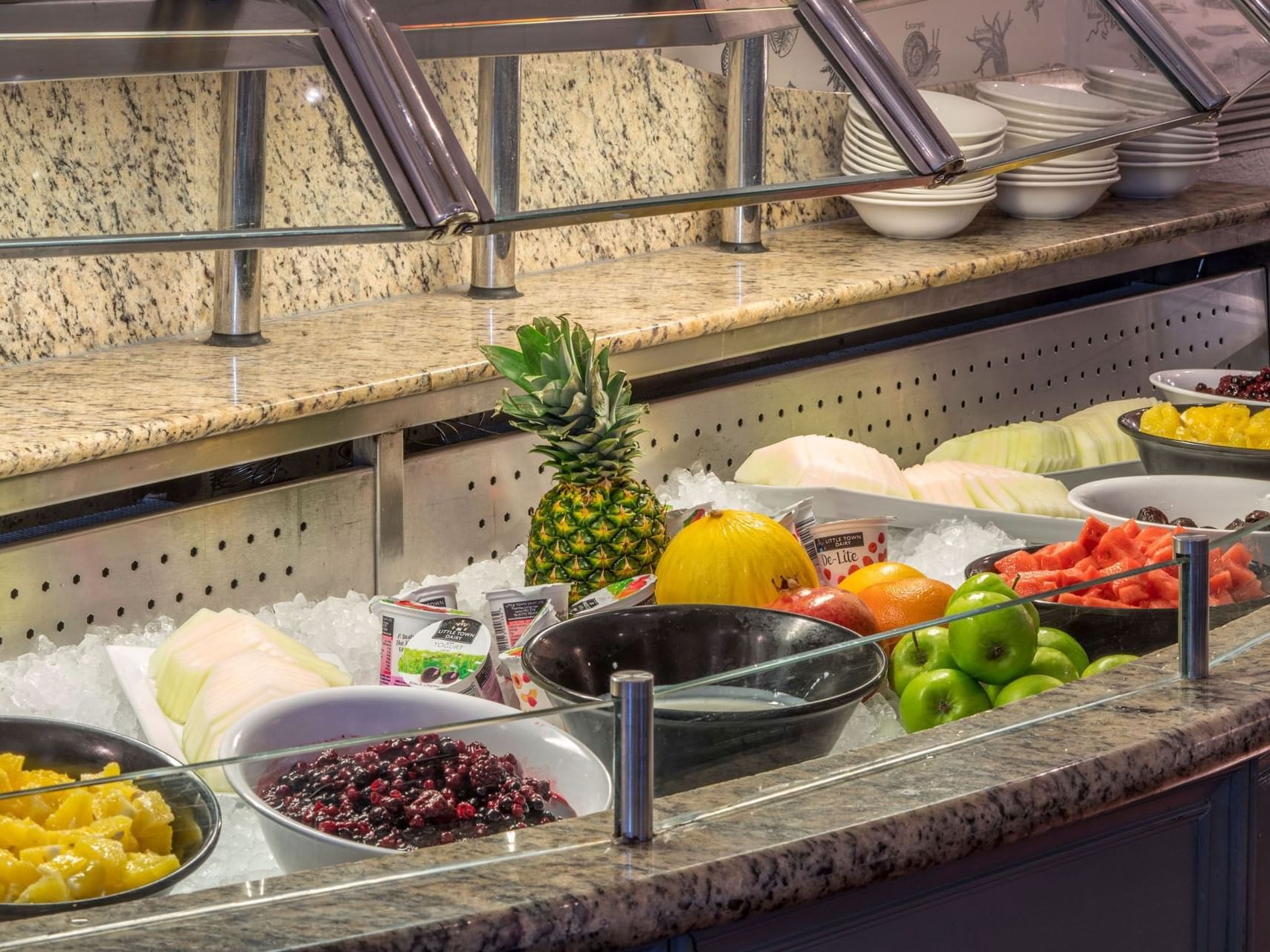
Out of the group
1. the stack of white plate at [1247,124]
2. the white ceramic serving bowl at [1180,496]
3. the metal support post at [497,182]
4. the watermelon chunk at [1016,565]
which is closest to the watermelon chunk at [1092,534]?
the watermelon chunk at [1016,565]

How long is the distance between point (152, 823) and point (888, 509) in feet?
4.84

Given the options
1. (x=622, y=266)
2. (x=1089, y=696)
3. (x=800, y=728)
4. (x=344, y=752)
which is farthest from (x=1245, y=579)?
(x=622, y=266)

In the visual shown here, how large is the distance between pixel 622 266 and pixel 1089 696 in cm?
176

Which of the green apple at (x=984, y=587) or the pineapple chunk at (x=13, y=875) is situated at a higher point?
the green apple at (x=984, y=587)

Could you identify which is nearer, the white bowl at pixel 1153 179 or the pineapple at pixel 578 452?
the pineapple at pixel 578 452

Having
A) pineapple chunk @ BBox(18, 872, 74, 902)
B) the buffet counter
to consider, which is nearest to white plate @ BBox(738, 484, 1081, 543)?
the buffet counter

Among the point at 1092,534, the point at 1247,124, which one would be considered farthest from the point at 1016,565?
the point at 1247,124

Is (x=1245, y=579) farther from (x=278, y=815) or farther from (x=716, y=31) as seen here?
(x=278, y=815)

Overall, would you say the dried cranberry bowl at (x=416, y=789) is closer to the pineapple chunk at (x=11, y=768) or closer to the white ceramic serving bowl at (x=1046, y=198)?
the pineapple chunk at (x=11, y=768)

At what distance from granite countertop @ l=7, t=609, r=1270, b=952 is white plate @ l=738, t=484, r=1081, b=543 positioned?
785 millimetres

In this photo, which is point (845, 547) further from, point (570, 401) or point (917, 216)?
point (917, 216)

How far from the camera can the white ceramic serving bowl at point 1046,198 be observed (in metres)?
3.48

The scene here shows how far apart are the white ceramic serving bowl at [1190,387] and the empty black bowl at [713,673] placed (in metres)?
1.32

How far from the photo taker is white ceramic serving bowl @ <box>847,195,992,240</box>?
3.25 meters
